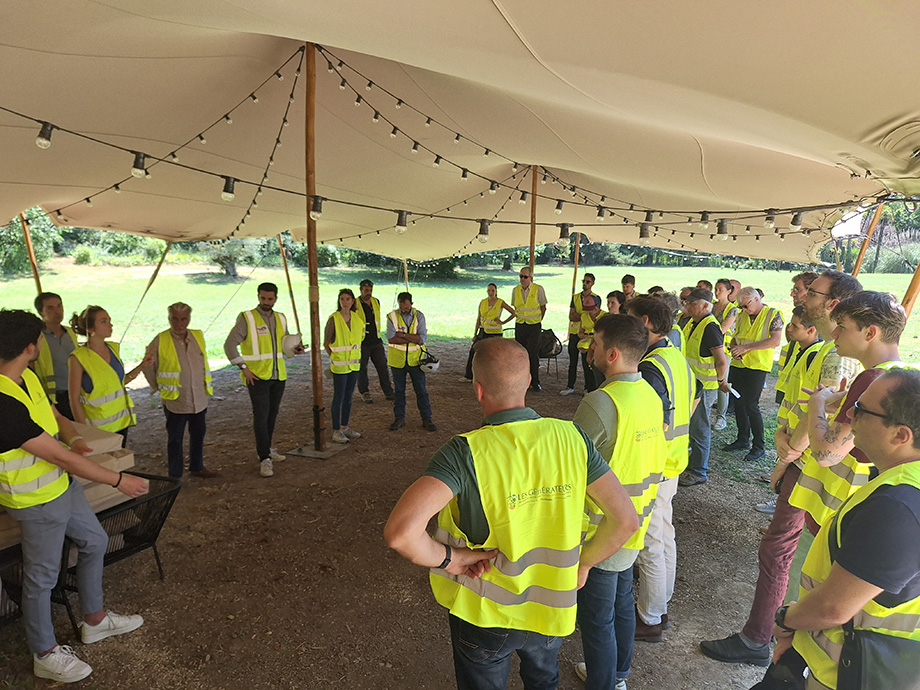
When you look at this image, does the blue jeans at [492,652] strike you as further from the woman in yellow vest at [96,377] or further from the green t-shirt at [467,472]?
the woman in yellow vest at [96,377]

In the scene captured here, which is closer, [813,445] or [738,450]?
[813,445]

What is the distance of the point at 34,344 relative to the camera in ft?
7.43

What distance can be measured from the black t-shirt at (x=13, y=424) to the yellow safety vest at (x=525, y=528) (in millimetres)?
1848

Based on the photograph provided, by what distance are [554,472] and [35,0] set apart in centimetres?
341

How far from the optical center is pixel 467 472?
135 cm

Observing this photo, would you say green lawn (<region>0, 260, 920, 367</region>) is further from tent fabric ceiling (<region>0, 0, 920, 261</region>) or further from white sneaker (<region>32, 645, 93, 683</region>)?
white sneaker (<region>32, 645, 93, 683</region>)

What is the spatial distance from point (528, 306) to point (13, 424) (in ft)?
22.2

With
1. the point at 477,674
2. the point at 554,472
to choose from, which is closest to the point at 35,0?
the point at 554,472

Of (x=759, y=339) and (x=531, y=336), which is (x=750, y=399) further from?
(x=531, y=336)

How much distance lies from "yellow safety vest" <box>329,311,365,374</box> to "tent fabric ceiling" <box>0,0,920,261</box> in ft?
6.89

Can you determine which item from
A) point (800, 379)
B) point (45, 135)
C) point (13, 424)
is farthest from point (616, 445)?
point (45, 135)

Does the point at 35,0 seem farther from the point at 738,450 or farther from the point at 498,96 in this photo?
the point at 738,450

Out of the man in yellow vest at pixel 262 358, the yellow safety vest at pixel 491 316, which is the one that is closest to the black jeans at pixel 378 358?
the yellow safety vest at pixel 491 316

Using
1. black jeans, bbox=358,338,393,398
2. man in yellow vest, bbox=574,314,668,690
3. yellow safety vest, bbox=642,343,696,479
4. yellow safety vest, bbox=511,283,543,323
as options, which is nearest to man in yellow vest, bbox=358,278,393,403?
black jeans, bbox=358,338,393,398
